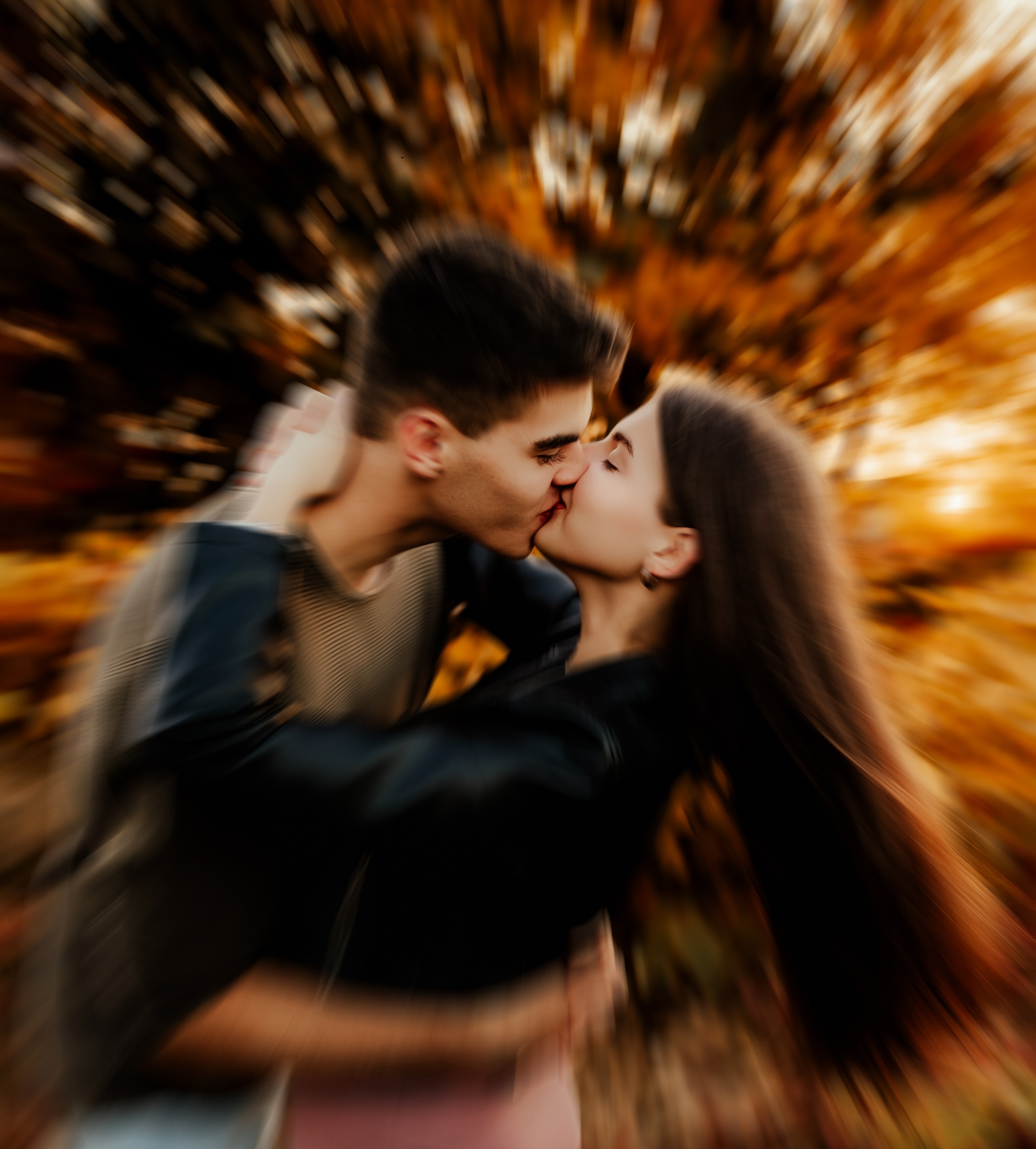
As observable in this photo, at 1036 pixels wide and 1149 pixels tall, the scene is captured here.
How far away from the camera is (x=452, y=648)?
8.07ft

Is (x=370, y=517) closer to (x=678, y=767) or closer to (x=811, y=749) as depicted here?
(x=678, y=767)

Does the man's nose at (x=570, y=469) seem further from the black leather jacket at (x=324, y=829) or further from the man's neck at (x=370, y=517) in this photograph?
the black leather jacket at (x=324, y=829)

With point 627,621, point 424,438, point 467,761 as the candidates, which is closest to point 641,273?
point 424,438

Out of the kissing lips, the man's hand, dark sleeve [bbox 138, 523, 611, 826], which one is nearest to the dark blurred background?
the man's hand

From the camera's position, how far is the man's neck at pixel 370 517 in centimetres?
134

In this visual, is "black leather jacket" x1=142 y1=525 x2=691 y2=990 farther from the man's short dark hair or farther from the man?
the man's short dark hair

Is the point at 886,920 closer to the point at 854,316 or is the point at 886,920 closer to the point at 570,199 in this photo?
the point at 854,316

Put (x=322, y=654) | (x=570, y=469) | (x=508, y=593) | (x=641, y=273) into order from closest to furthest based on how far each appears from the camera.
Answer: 1. (x=322, y=654)
2. (x=570, y=469)
3. (x=508, y=593)
4. (x=641, y=273)

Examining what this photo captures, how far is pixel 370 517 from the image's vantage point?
138 centimetres

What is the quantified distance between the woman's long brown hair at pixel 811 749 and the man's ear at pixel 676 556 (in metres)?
0.02

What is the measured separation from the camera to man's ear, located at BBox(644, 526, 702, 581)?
1.38 metres

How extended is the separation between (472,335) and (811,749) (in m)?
1.04

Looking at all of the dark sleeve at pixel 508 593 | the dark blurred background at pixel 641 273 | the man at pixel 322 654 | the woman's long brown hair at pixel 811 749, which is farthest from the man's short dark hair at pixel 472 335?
the dark blurred background at pixel 641 273

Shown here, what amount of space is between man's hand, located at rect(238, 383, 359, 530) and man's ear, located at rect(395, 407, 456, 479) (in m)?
0.10
